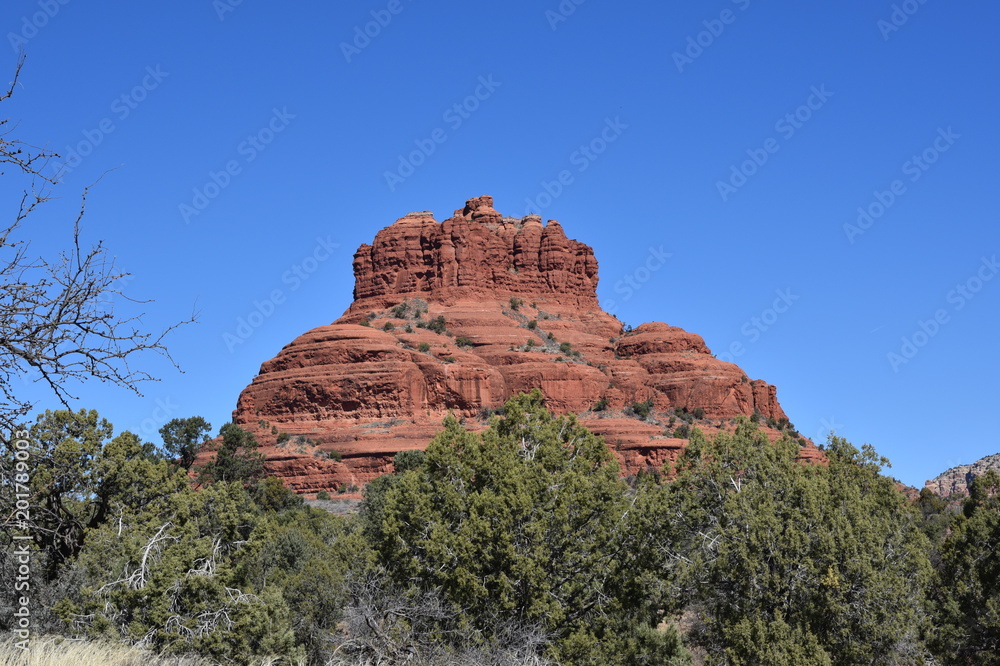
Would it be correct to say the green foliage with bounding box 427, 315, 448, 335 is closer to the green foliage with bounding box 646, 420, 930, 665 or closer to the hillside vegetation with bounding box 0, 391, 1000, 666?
the hillside vegetation with bounding box 0, 391, 1000, 666

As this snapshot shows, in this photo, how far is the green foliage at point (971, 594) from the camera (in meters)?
26.7

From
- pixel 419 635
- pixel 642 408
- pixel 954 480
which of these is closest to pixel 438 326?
pixel 642 408

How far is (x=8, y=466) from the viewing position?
8.80 m

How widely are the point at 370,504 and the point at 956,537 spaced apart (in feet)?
90.0

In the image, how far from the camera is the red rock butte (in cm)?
9219

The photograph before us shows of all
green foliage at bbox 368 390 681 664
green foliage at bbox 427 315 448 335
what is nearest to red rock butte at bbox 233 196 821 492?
green foliage at bbox 427 315 448 335

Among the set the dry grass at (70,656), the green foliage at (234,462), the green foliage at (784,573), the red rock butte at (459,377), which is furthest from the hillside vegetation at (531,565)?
the red rock butte at (459,377)

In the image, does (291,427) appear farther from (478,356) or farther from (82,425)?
(82,425)

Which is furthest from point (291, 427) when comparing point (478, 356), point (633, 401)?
point (633, 401)

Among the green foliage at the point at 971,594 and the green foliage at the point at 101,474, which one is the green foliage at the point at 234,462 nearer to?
the green foliage at the point at 101,474

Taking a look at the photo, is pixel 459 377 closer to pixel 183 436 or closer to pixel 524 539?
pixel 183 436

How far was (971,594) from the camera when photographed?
27609 mm

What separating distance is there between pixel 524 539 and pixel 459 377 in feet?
261

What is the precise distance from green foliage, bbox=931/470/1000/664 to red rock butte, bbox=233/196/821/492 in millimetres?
57361
